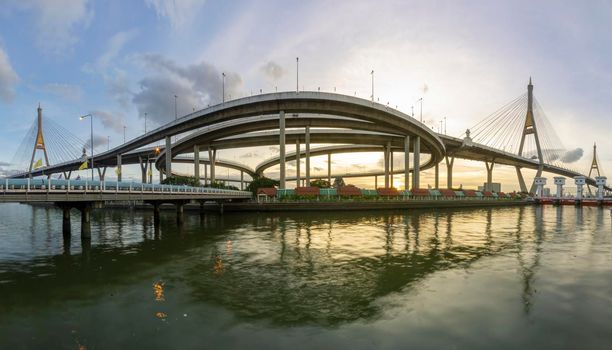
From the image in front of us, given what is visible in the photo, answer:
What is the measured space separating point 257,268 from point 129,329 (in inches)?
345

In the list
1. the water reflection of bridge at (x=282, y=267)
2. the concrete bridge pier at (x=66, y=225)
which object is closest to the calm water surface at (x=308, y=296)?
the water reflection of bridge at (x=282, y=267)

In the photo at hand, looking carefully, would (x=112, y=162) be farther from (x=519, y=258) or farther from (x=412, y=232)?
(x=519, y=258)

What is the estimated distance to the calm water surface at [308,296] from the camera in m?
10.1


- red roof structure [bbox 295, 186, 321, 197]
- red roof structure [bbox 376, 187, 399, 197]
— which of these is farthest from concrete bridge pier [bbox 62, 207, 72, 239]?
red roof structure [bbox 376, 187, 399, 197]

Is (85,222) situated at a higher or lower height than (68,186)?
lower

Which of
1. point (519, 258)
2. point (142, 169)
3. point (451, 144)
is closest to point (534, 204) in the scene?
point (451, 144)

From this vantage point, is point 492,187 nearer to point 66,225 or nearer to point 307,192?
point 307,192

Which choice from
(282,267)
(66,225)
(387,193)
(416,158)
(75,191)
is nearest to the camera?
(282,267)

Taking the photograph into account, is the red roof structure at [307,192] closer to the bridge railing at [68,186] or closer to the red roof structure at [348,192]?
the red roof structure at [348,192]

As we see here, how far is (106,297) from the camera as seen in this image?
1423 centimetres

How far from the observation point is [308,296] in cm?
1387

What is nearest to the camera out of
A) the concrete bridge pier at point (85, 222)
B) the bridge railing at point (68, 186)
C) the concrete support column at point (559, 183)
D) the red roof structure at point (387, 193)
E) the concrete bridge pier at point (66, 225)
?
the bridge railing at point (68, 186)

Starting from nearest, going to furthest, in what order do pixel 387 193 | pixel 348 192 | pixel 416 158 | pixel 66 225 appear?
1. pixel 66 225
2. pixel 348 192
3. pixel 387 193
4. pixel 416 158

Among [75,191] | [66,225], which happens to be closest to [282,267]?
[75,191]
